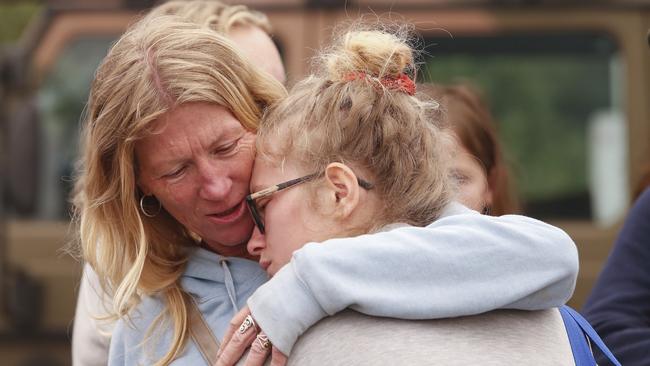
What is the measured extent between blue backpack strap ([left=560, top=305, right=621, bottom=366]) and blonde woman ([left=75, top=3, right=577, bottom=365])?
1.90 ft

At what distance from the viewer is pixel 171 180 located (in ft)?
6.84

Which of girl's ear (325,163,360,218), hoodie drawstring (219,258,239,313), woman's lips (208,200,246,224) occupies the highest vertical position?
girl's ear (325,163,360,218)

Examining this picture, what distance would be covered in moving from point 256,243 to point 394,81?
0.37 meters

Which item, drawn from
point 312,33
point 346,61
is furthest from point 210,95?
point 312,33

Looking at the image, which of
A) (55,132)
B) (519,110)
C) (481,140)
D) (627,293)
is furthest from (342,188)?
(55,132)

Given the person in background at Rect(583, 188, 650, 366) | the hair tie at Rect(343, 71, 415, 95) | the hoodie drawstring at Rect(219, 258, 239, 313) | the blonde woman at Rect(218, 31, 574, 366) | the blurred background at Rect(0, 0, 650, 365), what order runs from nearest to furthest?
the blonde woman at Rect(218, 31, 574, 366)
the hair tie at Rect(343, 71, 415, 95)
the hoodie drawstring at Rect(219, 258, 239, 313)
the person in background at Rect(583, 188, 650, 366)
the blurred background at Rect(0, 0, 650, 365)

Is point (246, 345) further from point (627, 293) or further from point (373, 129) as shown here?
point (627, 293)

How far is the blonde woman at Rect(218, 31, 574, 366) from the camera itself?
1577 millimetres

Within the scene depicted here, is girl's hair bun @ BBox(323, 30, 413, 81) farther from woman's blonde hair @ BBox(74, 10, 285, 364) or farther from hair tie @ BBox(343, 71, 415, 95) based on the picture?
woman's blonde hair @ BBox(74, 10, 285, 364)

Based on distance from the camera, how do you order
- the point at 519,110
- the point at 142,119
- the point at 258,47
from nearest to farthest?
the point at 142,119
the point at 258,47
the point at 519,110

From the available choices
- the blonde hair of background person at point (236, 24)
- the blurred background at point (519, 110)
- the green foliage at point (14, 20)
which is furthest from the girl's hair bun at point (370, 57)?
the green foliage at point (14, 20)

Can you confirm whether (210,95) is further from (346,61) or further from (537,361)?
(537,361)

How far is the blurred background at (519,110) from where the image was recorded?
5215mm

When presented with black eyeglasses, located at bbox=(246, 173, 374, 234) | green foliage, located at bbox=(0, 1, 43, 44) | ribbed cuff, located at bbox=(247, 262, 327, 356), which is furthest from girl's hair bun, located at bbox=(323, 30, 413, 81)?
green foliage, located at bbox=(0, 1, 43, 44)
